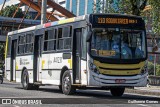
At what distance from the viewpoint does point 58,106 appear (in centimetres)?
1383

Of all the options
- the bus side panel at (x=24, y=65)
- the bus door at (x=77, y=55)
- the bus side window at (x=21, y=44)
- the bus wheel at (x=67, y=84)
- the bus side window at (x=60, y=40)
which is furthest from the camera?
the bus side window at (x=21, y=44)

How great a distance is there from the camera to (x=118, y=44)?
18078 millimetres

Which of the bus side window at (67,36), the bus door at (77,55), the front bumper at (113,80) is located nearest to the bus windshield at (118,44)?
the front bumper at (113,80)

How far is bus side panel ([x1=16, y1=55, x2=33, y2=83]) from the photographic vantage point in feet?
77.5

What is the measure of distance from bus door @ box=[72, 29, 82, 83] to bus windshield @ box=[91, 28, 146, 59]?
962mm

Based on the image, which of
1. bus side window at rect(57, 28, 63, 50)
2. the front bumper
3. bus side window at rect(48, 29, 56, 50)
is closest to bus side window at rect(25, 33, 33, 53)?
bus side window at rect(48, 29, 56, 50)

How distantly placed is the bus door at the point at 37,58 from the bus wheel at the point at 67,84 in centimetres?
310

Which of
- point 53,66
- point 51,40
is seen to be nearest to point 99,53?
point 53,66

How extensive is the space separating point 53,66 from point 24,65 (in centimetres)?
404

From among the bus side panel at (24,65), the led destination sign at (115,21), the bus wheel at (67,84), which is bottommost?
the bus wheel at (67,84)

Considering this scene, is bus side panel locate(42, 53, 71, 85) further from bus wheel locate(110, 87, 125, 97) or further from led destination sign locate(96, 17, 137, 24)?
bus wheel locate(110, 87, 125, 97)

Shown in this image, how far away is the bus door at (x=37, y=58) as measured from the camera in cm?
2270

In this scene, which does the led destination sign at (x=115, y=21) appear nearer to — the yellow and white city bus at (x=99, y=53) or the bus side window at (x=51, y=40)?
the yellow and white city bus at (x=99, y=53)

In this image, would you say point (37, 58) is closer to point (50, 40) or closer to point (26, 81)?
point (26, 81)
